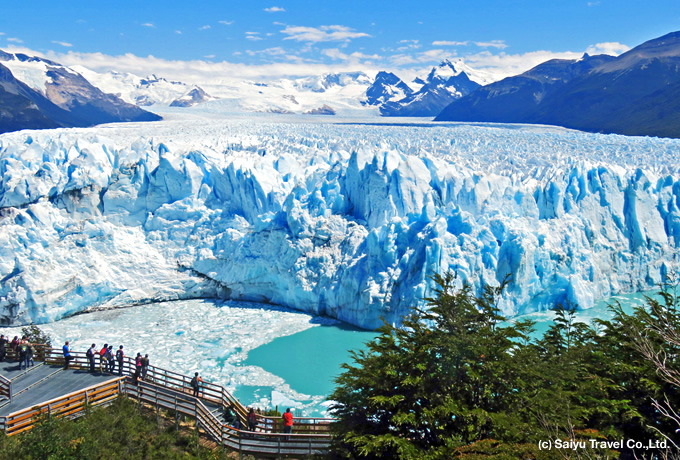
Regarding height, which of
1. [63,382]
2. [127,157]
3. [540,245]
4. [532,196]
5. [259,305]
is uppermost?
[127,157]

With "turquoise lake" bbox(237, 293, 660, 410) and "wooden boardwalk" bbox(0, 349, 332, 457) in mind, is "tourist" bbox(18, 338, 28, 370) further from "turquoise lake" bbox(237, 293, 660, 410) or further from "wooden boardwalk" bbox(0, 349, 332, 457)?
"turquoise lake" bbox(237, 293, 660, 410)

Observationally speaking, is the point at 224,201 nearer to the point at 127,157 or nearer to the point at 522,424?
the point at 127,157

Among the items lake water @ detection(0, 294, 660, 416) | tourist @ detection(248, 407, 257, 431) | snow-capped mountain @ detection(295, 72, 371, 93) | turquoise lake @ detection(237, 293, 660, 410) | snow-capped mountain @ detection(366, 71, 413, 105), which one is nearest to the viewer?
tourist @ detection(248, 407, 257, 431)

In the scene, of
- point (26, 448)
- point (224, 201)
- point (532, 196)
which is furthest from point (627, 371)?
point (224, 201)

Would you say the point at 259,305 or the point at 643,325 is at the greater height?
the point at 643,325

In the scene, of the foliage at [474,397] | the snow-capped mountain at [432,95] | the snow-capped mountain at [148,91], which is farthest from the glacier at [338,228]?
the snow-capped mountain at [432,95]

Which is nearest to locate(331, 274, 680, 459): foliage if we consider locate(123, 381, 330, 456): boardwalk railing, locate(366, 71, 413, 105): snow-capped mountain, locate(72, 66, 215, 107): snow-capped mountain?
locate(123, 381, 330, 456): boardwalk railing

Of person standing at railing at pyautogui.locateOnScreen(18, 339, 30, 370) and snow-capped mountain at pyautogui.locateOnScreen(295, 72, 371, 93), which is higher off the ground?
snow-capped mountain at pyautogui.locateOnScreen(295, 72, 371, 93)
